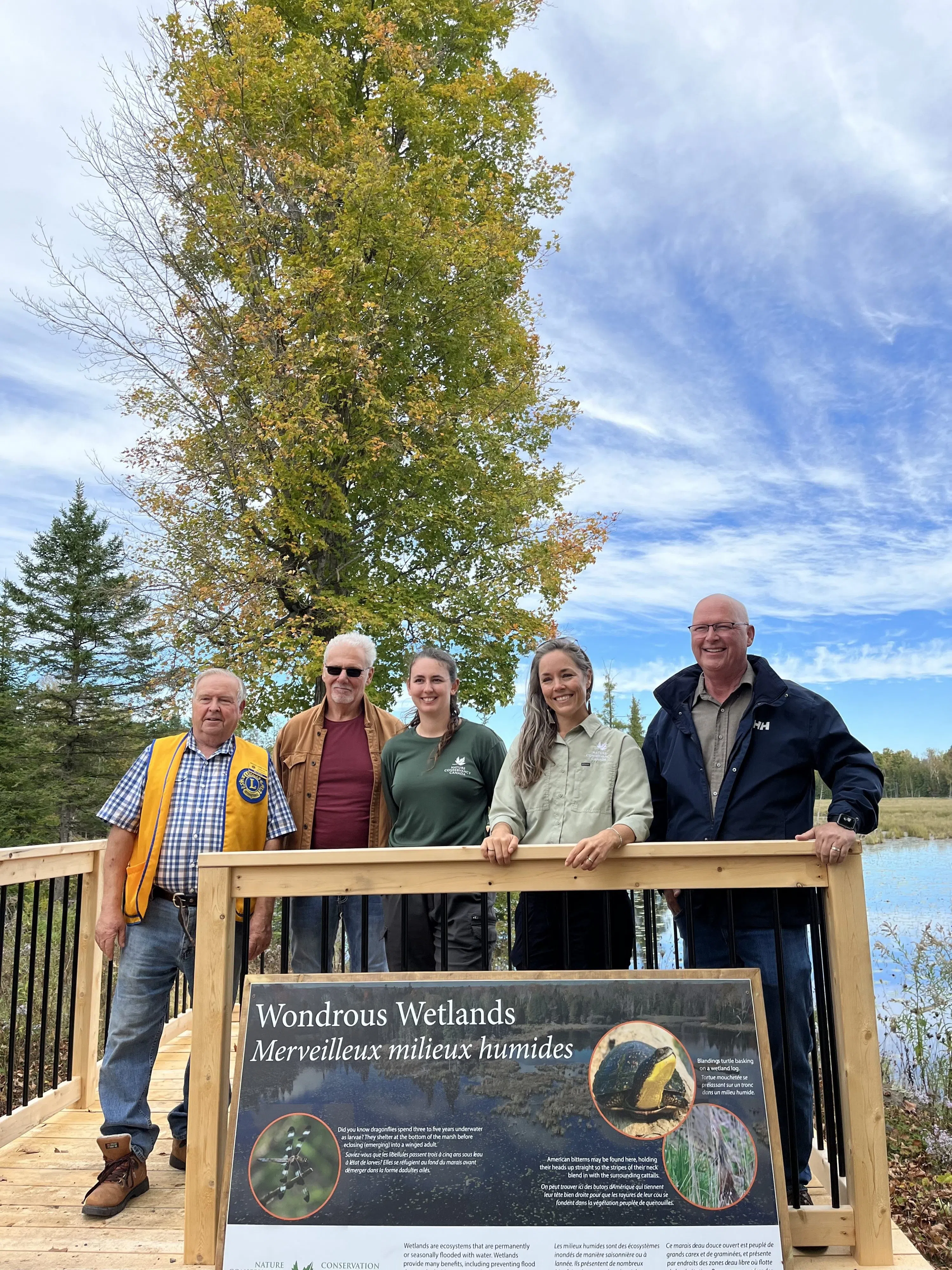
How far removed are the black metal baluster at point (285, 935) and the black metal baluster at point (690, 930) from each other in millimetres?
1337

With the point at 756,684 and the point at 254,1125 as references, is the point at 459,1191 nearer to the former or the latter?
the point at 254,1125

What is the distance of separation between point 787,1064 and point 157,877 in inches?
90.5

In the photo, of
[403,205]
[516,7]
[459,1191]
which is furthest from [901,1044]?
[516,7]

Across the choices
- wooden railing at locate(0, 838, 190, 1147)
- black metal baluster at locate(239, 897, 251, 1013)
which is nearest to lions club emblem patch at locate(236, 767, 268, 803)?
black metal baluster at locate(239, 897, 251, 1013)

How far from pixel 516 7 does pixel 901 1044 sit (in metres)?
16.3

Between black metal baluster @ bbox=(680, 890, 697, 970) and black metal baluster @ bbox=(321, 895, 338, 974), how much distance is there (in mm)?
1202

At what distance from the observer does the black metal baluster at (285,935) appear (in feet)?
9.77

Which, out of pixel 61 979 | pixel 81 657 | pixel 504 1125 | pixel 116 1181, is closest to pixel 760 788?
pixel 504 1125

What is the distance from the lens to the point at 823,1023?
2.89 meters

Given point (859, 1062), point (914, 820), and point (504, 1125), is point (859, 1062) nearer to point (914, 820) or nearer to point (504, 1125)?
point (504, 1125)

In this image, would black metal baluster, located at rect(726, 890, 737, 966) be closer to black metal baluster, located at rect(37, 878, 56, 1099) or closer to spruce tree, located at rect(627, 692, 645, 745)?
black metal baluster, located at rect(37, 878, 56, 1099)

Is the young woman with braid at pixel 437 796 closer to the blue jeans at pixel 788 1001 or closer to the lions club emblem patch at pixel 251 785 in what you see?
the lions club emblem patch at pixel 251 785

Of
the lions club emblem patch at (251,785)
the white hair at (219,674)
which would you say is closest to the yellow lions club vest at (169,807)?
the lions club emblem patch at (251,785)

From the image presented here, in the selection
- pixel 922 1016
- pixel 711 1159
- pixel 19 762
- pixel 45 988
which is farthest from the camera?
pixel 19 762
